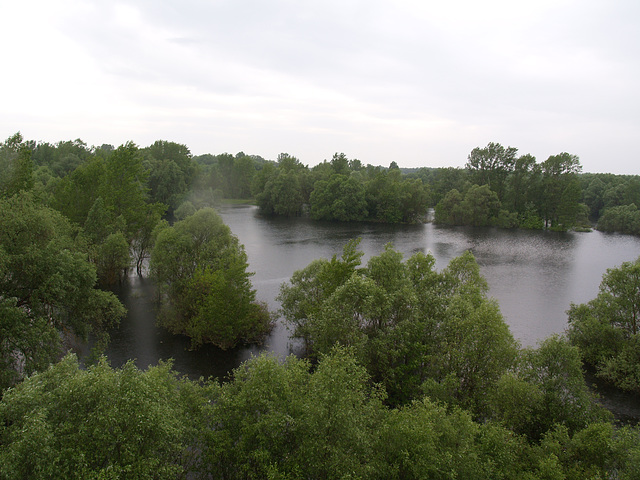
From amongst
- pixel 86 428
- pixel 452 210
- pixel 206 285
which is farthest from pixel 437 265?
pixel 86 428

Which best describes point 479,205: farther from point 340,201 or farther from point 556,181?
point 340,201

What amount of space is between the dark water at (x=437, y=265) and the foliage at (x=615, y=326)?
121 inches

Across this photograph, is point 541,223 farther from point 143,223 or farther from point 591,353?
point 143,223

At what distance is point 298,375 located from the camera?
16.4 metres

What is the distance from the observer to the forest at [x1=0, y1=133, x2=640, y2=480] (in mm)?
11984

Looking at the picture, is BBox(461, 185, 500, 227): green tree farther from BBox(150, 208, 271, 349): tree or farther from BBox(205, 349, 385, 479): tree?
BBox(205, 349, 385, 479): tree

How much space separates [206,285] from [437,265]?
1398 inches

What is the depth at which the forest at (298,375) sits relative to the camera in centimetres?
1198

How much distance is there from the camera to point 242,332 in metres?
33.5

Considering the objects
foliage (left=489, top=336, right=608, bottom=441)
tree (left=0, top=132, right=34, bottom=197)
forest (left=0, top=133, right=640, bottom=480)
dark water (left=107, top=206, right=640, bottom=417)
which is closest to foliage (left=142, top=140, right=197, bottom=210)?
dark water (left=107, top=206, right=640, bottom=417)

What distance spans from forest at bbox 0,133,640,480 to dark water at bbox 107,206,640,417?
2095mm

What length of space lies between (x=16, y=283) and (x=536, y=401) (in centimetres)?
2614

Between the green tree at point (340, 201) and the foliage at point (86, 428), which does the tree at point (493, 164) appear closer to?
the green tree at point (340, 201)

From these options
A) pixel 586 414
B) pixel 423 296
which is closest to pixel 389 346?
pixel 423 296
